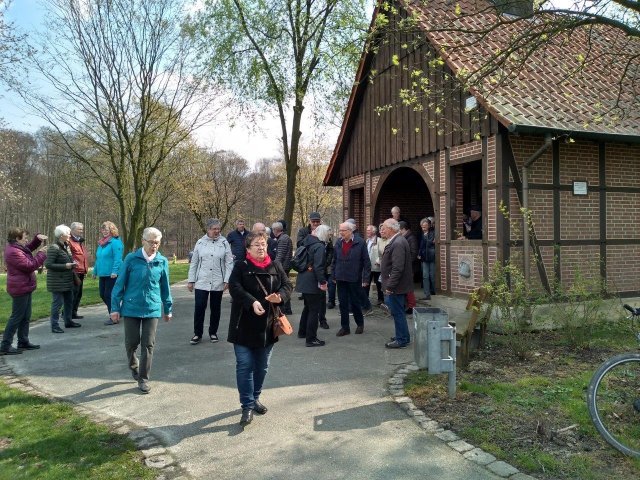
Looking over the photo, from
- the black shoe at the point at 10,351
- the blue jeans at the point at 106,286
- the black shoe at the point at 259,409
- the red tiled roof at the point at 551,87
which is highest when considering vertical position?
the red tiled roof at the point at 551,87

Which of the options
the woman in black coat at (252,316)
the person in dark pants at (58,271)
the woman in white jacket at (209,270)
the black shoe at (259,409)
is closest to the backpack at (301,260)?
the woman in white jacket at (209,270)

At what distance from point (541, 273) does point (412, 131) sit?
427 centimetres

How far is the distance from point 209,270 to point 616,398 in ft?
17.5

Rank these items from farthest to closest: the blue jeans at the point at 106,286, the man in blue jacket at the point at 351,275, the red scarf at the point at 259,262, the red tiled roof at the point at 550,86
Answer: the blue jeans at the point at 106,286 → the man in blue jacket at the point at 351,275 → the red tiled roof at the point at 550,86 → the red scarf at the point at 259,262

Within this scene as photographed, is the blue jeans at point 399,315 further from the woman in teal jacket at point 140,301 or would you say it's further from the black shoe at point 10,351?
the black shoe at point 10,351

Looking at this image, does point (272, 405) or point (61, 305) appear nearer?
point (272, 405)

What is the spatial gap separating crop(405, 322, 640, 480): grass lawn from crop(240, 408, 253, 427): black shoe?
1596 mm

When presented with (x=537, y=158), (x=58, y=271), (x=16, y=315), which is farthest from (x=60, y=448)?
(x=537, y=158)

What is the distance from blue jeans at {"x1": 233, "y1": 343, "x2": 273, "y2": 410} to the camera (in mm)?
4395

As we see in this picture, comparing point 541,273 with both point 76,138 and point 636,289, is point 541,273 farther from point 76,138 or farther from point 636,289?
point 76,138

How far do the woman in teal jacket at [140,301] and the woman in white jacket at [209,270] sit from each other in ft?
6.04

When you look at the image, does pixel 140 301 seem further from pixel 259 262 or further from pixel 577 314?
pixel 577 314

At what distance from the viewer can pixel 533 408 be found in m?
4.55

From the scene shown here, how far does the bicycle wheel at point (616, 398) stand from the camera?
3.74 metres
